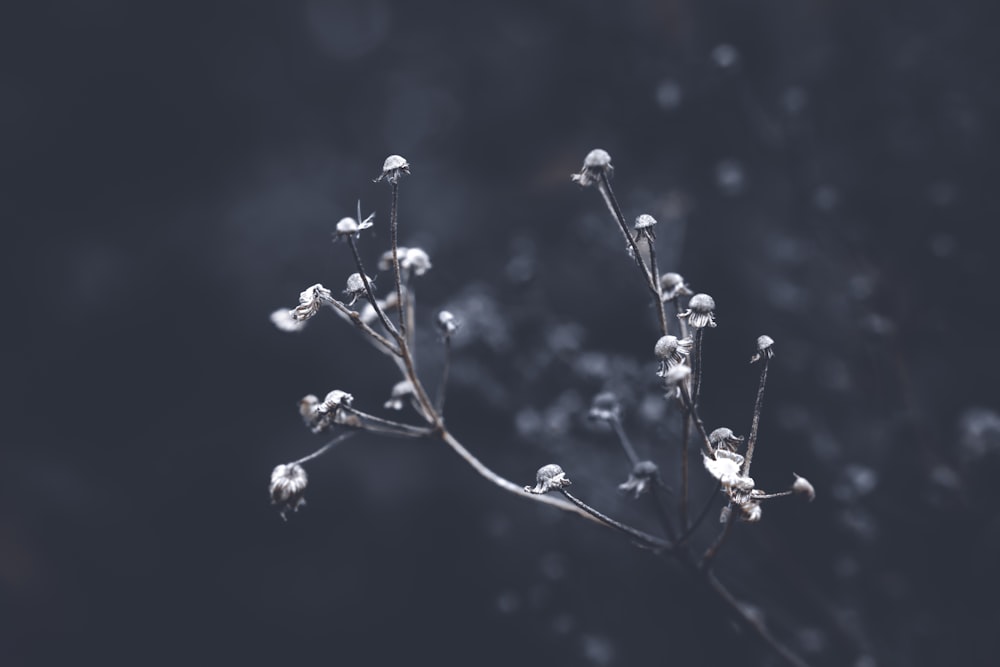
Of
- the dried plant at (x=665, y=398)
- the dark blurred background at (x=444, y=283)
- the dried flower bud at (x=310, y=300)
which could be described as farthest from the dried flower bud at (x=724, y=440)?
the dark blurred background at (x=444, y=283)

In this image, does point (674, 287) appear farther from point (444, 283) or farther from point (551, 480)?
Result: point (444, 283)

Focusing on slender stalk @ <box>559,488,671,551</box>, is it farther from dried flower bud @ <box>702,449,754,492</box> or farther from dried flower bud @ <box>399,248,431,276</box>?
dried flower bud @ <box>399,248,431,276</box>

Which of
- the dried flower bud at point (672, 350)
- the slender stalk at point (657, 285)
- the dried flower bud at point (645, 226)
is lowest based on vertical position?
the dried flower bud at point (672, 350)

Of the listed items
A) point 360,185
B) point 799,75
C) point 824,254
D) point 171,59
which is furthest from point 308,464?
point 799,75

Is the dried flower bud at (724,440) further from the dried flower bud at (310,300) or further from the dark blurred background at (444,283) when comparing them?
the dark blurred background at (444,283)

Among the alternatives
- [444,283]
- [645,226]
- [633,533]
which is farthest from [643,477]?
[444,283]

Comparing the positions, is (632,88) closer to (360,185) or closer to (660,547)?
(360,185)
